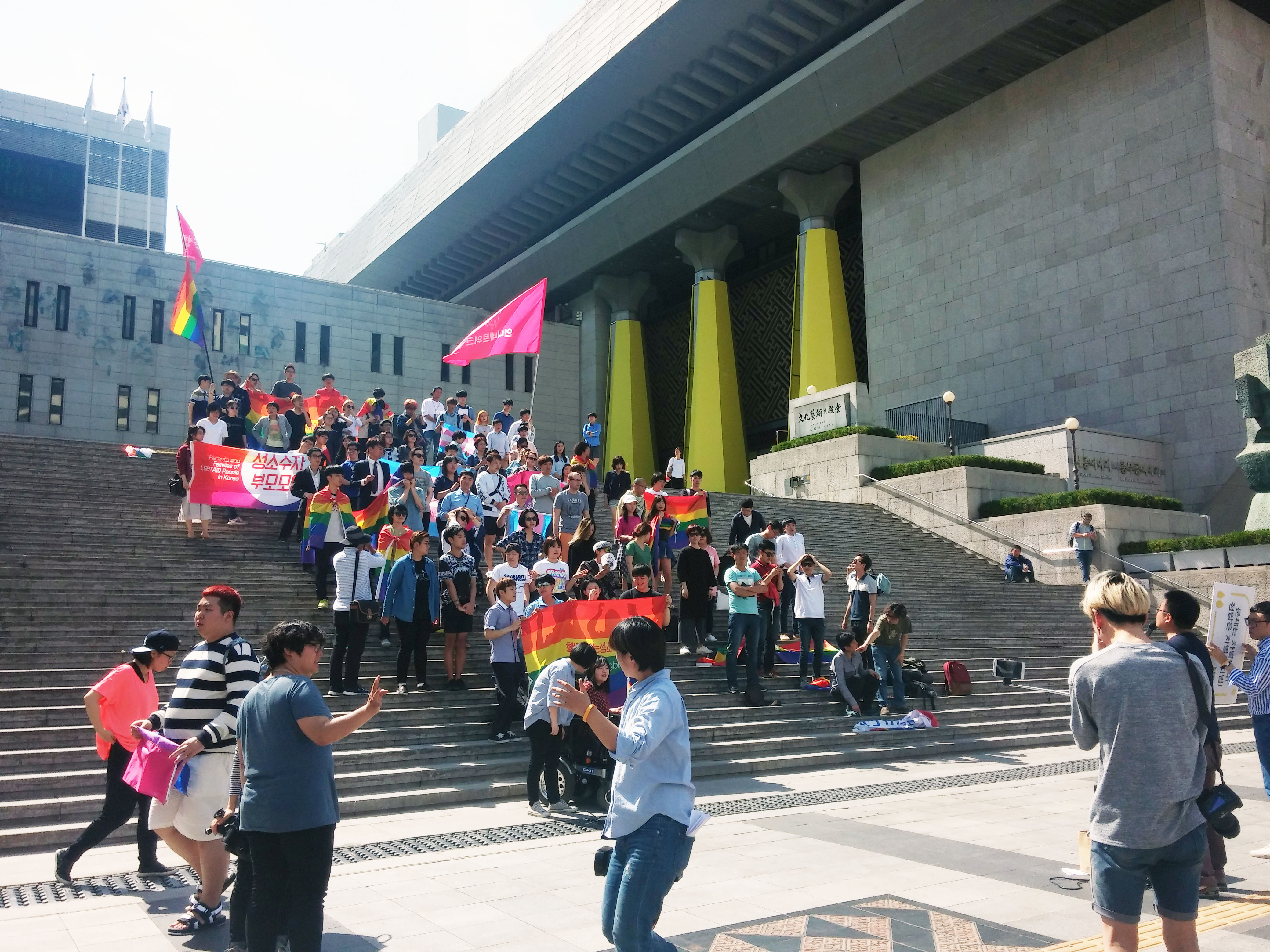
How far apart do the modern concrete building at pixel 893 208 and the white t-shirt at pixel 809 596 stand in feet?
52.0

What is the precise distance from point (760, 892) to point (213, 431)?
474 inches

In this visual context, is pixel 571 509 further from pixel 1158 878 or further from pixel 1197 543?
pixel 1197 543

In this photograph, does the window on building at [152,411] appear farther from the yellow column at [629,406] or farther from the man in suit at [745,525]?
the man in suit at [745,525]

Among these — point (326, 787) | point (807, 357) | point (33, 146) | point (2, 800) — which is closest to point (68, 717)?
point (2, 800)

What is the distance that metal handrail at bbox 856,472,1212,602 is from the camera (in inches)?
770

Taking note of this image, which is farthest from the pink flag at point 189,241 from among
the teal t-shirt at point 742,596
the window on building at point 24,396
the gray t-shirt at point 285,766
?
the gray t-shirt at point 285,766

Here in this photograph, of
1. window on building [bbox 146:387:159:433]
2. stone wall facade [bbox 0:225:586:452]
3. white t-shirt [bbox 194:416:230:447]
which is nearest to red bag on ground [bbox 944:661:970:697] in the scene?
white t-shirt [bbox 194:416:230:447]

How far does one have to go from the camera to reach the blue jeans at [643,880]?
368 cm

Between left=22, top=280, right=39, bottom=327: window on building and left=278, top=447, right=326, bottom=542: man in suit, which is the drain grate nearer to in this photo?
left=278, top=447, right=326, bottom=542: man in suit

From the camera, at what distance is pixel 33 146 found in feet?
219

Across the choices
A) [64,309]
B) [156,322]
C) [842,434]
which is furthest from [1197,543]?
[64,309]

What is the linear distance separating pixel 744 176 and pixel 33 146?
55.5 meters

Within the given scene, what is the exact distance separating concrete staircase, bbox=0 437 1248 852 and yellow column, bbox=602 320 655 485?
890 inches

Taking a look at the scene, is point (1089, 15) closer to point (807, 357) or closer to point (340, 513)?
point (807, 357)
